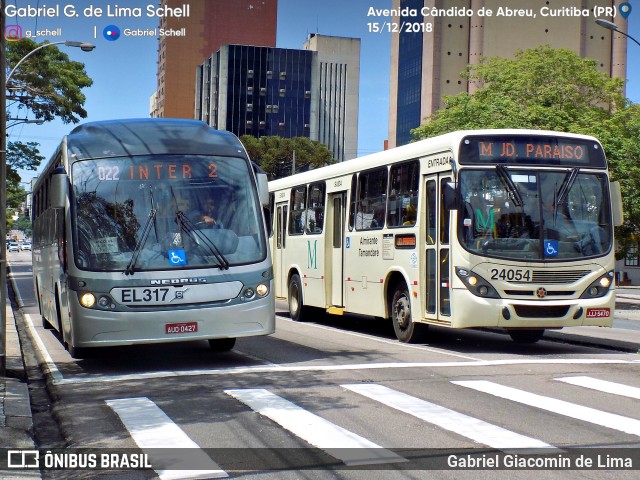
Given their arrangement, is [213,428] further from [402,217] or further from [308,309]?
[308,309]

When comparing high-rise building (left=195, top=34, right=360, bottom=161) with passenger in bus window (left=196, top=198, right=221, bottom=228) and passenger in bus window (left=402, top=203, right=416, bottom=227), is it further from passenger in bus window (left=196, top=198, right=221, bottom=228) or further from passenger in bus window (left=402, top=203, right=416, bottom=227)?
passenger in bus window (left=196, top=198, right=221, bottom=228)

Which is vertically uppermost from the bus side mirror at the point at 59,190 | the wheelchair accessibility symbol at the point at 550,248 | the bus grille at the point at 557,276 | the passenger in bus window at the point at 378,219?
the bus side mirror at the point at 59,190

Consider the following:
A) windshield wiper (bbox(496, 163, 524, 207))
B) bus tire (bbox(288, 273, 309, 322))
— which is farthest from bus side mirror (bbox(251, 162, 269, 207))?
bus tire (bbox(288, 273, 309, 322))

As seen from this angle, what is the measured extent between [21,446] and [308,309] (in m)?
13.5

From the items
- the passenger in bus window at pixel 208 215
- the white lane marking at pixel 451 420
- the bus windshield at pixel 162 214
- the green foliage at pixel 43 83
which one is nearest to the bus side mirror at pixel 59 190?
the bus windshield at pixel 162 214

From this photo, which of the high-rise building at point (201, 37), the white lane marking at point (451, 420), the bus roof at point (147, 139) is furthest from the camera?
the high-rise building at point (201, 37)

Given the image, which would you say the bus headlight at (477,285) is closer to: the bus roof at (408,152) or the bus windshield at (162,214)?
the bus roof at (408,152)

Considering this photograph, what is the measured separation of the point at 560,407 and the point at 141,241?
5.43m

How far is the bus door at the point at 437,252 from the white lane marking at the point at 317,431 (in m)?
4.77

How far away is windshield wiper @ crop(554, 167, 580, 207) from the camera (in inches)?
530

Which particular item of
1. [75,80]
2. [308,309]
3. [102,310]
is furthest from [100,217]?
[75,80]

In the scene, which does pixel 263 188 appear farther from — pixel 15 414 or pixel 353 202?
pixel 353 202

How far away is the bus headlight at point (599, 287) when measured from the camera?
13.5 meters

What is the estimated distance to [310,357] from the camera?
42.1 ft
